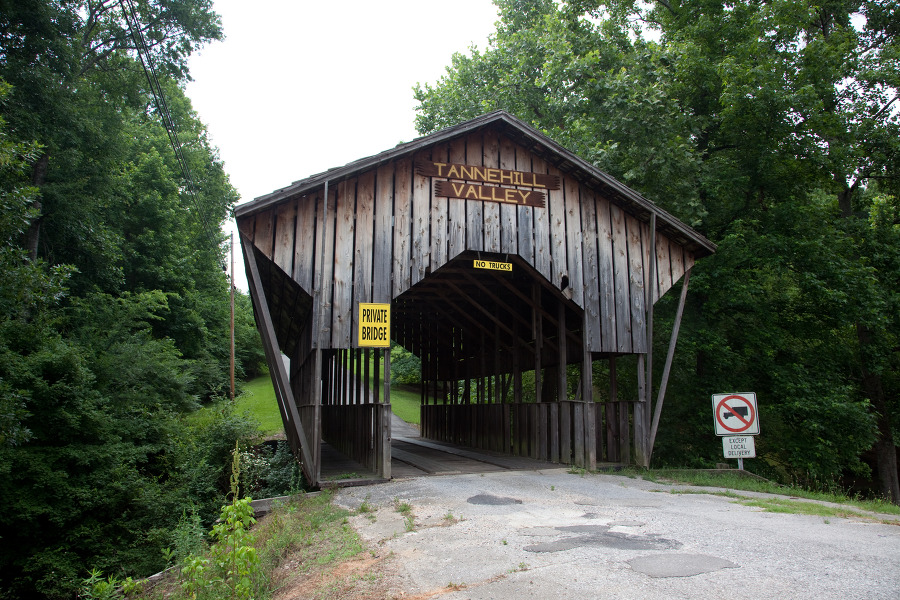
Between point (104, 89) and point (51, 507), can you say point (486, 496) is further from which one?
point (104, 89)

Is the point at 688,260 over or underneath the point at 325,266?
over

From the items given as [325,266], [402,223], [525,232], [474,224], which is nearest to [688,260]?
[525,232]

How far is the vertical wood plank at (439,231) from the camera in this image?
1068cm

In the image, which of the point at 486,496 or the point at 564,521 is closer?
the point at 564,521

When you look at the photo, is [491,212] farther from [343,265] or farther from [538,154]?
[343,265]

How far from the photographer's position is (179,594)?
4.85 m

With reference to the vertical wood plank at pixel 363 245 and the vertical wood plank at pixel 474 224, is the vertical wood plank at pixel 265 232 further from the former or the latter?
the vertical wood plank at pixel 474 224

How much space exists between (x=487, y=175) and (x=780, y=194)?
29.8 feet

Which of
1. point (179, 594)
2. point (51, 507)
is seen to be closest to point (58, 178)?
point (51, 507)

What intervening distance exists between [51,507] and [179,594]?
7.48 m

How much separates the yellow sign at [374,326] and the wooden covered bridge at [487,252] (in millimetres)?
106

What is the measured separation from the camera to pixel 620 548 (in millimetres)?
5160


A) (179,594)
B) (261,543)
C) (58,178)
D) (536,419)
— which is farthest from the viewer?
(58,178)

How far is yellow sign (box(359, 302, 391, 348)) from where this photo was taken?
9.82 metres
